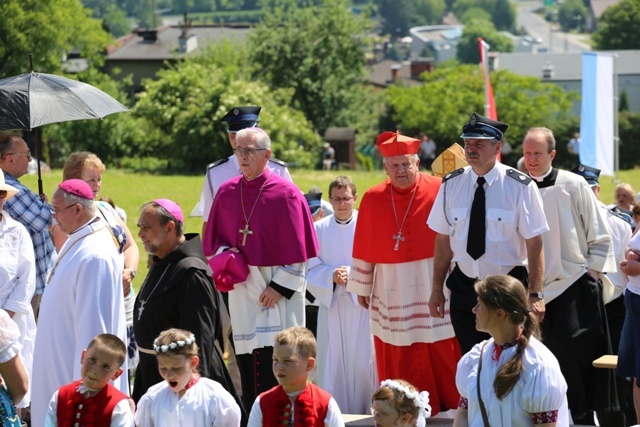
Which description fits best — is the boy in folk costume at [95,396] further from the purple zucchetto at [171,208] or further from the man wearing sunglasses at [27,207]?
the man wearing sunglasses at [27,207]

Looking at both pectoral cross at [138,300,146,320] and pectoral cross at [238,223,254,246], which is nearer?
pectoral cross at [138,300,146,320]

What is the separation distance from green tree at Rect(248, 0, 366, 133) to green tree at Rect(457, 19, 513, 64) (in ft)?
343

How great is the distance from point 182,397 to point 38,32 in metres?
57.2

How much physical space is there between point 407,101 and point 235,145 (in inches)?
2530

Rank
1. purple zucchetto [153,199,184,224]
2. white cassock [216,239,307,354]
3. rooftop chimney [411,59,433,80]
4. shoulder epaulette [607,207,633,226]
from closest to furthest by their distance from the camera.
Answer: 1. purple zucchetto [153,199,184,224]
2. white cassock [216,239,307,354]
3. shoulder epaulette [607,207,633,226]
4. rooftop chimney [411,59,433,80]

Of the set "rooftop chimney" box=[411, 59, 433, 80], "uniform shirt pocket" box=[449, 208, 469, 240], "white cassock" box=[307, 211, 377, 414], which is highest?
"uniform shirt pocket" box=[449, 208, 469, 240]

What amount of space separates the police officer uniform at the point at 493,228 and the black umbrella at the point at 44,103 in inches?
109

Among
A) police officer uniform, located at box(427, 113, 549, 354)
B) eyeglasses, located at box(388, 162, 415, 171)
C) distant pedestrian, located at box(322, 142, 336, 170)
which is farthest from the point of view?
distant pedestrian, located at box(322, 142, 336, 170)

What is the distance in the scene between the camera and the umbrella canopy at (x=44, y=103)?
26.0ft

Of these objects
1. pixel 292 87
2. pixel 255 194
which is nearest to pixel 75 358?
pixel 255 194

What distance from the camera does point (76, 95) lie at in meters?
8.24

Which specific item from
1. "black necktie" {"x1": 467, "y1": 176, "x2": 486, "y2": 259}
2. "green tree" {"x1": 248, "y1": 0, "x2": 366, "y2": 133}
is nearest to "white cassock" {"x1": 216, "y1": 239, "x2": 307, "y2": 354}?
"black necktie" {"x1": 467, "y1": 176, "x2": 486, "y2": 259}

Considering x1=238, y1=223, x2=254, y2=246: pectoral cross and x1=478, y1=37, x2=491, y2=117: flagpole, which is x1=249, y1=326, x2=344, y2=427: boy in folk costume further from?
x1=478, y1=37, x2=491, y2=117: flagpole

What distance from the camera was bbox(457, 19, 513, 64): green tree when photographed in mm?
170750
